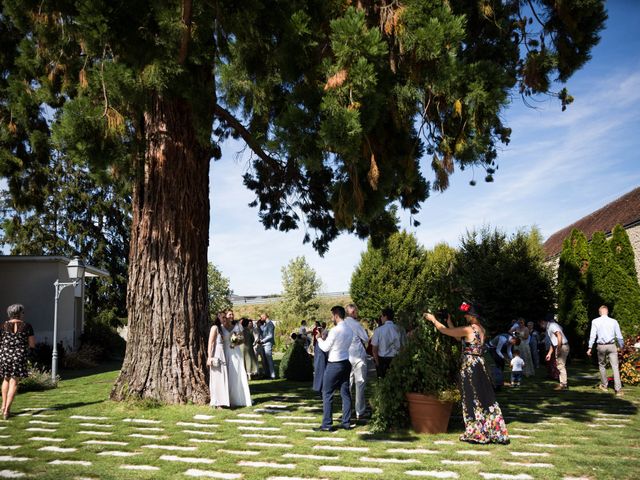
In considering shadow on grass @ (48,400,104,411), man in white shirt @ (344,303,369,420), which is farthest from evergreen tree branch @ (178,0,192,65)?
shadow on grass @ (48,400,104,411)

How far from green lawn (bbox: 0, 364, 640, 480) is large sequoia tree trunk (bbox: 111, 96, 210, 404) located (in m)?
0.46

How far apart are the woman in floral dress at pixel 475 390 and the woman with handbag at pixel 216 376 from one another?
160 inches

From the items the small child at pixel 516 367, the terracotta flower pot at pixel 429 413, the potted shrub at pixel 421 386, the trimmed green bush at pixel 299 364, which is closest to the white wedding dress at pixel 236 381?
the potted shrub at pixel 421 386

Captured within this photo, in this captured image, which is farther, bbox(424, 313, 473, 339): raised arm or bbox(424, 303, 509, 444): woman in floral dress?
bbox(424, 313, 473, 339): raised arm

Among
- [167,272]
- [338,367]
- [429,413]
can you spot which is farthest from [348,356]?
[167,272]

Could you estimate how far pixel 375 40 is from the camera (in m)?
5.68

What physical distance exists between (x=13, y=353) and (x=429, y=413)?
6.59 meters

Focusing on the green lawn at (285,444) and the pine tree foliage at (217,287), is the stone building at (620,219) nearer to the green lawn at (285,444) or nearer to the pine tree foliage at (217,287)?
the green lawn at (285,444)

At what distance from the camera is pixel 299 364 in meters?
14.9

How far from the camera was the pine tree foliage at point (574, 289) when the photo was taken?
838 inches

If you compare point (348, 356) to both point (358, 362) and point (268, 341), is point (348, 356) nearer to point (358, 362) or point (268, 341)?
point (358, 362)

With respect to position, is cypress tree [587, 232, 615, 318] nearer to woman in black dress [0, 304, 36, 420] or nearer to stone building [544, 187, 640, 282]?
stone building [544, 187, 640, 282]

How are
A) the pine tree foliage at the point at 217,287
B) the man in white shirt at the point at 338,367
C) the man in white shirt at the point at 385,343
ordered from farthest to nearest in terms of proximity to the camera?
1. the pine tree foliage at the point at 217,287
2. the man in white shirt at the point at 385,343
3. the man in white shirt at the point at 338,367

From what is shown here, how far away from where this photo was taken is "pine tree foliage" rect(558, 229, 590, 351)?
21297mm
